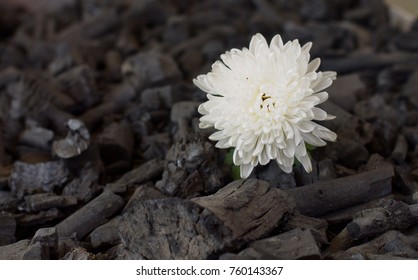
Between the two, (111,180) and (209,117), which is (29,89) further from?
(209,117)

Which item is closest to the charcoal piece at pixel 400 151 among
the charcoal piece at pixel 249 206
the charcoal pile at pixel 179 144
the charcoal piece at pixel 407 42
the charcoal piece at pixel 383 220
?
the charcoal pile at pixel 179 144

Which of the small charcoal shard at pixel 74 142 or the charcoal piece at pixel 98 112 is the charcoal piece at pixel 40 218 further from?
the charcoal piece at pixel 98 112

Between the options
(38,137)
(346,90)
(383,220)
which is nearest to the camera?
(383,220)

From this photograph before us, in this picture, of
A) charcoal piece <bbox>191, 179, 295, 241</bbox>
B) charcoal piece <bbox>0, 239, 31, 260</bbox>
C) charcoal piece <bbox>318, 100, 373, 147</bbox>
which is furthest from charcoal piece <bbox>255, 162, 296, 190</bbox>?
charcoal piece <bbox>0, 239, 31, 260</bbox>

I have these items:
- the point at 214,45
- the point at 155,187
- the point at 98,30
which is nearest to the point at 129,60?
the point at 214,45

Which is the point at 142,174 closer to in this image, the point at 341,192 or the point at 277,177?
the point at 277,177

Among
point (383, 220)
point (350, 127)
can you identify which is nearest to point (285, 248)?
point (383, 220)
